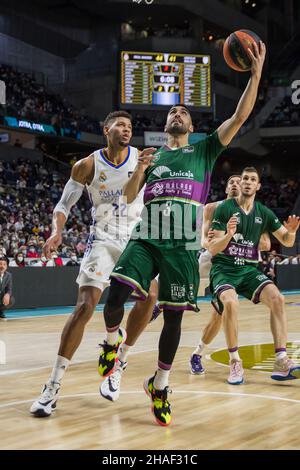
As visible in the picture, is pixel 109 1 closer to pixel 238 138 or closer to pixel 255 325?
pixel 238 138

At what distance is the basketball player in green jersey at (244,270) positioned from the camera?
5695 millimetres

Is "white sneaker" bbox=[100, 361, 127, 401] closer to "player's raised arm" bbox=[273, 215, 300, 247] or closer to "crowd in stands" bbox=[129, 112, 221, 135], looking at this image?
"player's raised arm" bbox=[273, 215, 300, 247]

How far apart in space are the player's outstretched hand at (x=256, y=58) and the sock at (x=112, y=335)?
2.04 meters

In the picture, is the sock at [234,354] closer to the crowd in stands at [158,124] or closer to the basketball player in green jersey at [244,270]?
the basketball player in green jersey at [244,270]

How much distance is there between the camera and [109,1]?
28.9 metres

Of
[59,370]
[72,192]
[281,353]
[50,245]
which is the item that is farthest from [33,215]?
[59,370]

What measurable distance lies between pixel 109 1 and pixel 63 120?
21.6 ft

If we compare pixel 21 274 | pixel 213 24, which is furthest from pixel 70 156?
pixel 21 274

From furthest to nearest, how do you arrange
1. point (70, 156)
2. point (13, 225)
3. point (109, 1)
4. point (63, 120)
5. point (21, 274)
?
point (70, 156) → point (109, 1) → point (63, 120) → point (13, 225) → point (21, 274)

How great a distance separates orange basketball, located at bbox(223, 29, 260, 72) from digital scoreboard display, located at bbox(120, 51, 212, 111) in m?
18.7

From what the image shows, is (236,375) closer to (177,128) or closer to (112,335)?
(112,335)

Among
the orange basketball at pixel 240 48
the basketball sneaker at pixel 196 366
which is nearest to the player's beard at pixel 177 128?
the orange basketball at pixel 240 48

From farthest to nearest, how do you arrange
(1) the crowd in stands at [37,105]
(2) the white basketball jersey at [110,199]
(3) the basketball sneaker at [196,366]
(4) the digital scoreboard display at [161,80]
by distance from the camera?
(1) the crowd in stands at [37,105]
(4) the digital scoreboard display at [161,80]
(3) the basketball sneaker at [196,366]
(2) the white basketball jersey at [110,199]
